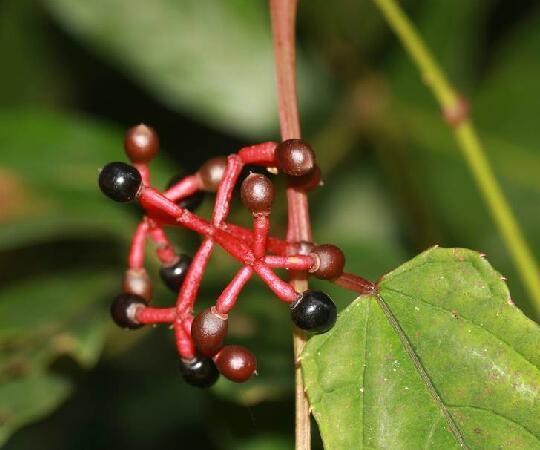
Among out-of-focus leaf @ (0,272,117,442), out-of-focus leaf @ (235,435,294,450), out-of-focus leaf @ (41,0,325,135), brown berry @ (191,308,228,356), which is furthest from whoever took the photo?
out-of-focus leaf @ (41,0,325,135)

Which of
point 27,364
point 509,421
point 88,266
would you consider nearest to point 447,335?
point 509,421

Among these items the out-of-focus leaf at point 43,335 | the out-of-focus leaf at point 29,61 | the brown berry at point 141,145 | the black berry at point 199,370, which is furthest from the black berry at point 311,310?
the out-of-focus leaf at point 29,61

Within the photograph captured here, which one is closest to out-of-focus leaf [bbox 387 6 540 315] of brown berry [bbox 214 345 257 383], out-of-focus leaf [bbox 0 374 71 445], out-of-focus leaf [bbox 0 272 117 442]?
out-of-focus leaf [bbox 0 272 117 442]

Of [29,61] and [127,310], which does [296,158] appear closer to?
[127,310]

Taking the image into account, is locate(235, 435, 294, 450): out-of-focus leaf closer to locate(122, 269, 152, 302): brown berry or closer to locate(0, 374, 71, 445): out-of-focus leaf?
locate(0, 374, 71, 445): out-of-focus leaf

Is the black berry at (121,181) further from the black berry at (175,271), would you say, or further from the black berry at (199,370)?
the black berry at (199,370)

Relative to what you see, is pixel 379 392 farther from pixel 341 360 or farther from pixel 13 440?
pixel 13 440
